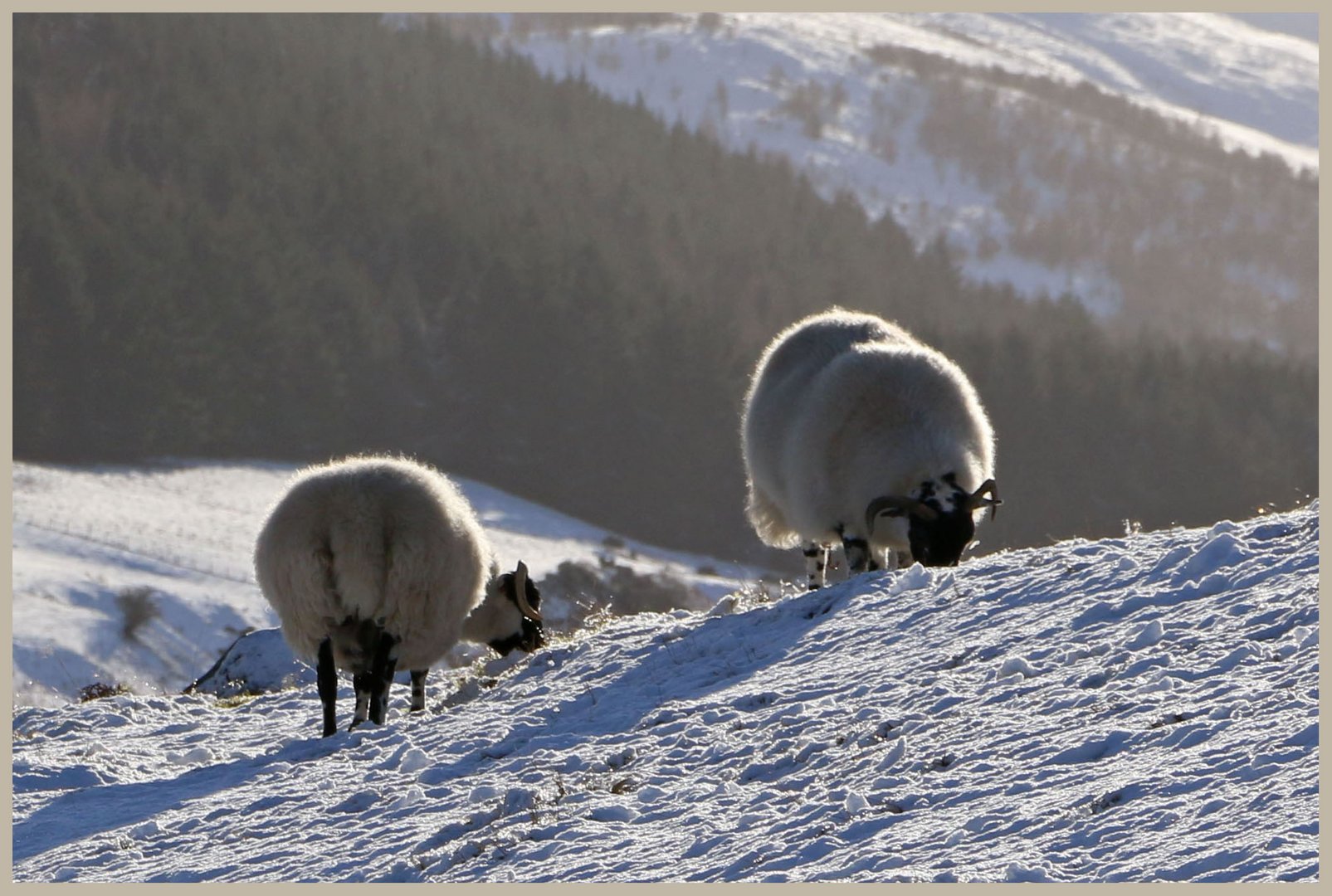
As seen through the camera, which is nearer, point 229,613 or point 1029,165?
point 229,613

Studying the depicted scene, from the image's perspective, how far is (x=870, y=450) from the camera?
1077 cm

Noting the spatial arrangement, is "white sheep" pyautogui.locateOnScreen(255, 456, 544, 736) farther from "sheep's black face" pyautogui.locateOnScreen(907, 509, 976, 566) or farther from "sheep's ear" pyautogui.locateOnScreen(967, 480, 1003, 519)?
"sheep's ear" pyautogui.locateOnScreen(967, 480, 1003, 519)

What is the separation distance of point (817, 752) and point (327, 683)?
3.82 metres

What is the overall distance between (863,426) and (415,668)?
345 cm

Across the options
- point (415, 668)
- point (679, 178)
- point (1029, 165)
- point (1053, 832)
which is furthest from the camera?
point (1029, 165)

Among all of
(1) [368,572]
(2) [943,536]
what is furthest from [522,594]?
(2) [943,536]

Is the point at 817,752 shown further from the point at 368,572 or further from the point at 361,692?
the point at 361,692

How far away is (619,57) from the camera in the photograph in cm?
16025

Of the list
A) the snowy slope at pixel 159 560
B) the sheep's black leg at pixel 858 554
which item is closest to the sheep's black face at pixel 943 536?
the sheep's black leg at pixel 858 554

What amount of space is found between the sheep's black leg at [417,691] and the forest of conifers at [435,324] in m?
42.1

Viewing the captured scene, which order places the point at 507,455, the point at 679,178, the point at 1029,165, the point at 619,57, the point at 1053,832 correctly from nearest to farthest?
the point at 1053,832 < the point at 507,455 < the point at 679,178 < the point at 1029,165 < the point at 619,57

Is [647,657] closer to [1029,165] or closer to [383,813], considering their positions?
[383,813]

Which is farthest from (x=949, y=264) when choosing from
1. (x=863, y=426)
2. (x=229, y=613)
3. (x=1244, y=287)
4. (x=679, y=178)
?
(x=863, y=426)

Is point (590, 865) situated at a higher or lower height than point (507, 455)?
higher
